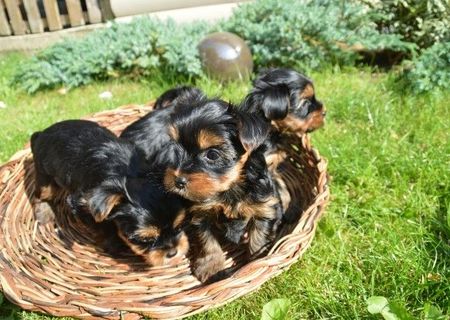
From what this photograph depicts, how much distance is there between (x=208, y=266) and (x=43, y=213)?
1563 mm

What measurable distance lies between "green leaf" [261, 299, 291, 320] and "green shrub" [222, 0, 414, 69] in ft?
12.7

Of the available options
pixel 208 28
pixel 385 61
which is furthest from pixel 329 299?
pixel 208 28

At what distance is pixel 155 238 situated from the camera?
3.15 metres

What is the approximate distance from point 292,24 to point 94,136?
3.44 metres

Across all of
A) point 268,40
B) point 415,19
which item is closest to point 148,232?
point 268,40

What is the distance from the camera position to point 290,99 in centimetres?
393

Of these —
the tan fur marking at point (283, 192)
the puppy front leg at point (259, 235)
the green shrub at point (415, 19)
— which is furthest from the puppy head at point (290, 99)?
the green shrub at point (415, 19)

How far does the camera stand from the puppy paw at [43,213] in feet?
12.9

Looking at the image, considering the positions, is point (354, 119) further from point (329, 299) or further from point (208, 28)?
point (208, 28)

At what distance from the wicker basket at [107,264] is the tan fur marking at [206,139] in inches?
29.2

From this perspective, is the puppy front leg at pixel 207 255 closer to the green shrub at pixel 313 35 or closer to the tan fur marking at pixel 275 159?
the tan fur marking at pixel 275 159

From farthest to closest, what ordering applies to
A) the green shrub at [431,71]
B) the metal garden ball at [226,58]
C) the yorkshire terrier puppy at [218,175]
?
the metal garden ball at [226,58], the green shrub at [431,71], the yorkshire terrier puppy at [218,175]

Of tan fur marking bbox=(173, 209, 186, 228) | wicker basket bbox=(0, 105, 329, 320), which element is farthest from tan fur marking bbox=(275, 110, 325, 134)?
tan fur marking bbox=(173, 209, 186, 228)

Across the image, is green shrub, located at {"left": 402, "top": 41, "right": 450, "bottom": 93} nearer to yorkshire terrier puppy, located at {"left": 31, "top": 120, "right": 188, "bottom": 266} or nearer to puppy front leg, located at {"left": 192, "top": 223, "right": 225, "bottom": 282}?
puppy front leg, located at {"left": 192, "top": 223, "right": 225, "bottom": 282}
